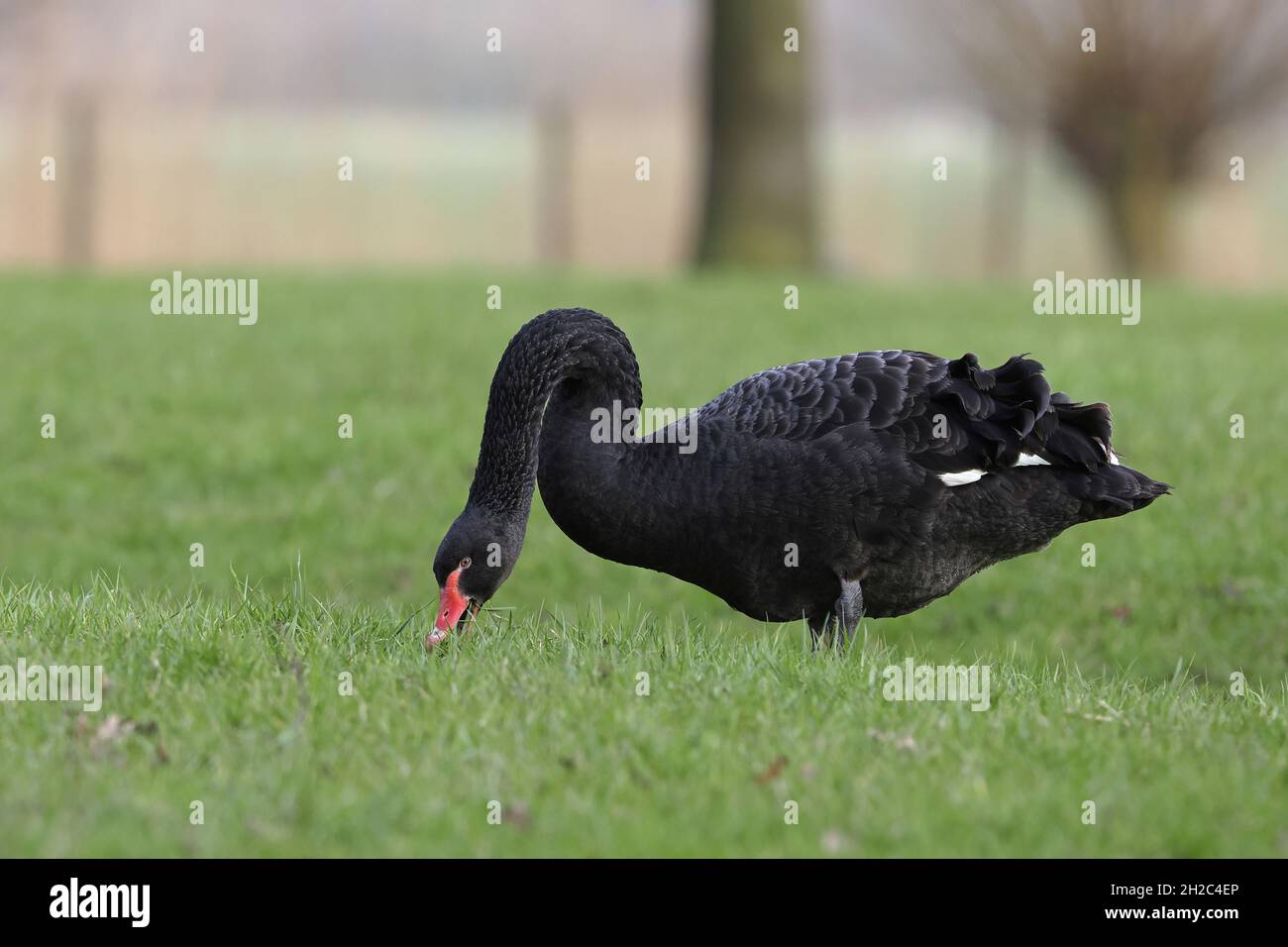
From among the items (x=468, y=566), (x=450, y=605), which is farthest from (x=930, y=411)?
(x=450, y=605)

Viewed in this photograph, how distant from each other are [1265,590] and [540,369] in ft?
16.2

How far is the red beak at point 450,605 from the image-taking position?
5406 millimetres

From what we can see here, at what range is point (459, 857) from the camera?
3.83m

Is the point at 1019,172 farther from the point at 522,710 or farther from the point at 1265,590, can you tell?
the point at 522,710

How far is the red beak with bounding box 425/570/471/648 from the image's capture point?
5.41m

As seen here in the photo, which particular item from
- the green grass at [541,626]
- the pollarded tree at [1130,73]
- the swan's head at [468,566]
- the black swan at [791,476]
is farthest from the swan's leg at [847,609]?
the pollarded tree at [1130,73]

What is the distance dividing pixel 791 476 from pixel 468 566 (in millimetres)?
1201

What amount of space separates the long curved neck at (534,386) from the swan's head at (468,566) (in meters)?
0.13

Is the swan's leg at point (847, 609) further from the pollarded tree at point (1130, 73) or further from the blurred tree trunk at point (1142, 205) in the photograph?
the blurred tree trunk at point (1142, 205)

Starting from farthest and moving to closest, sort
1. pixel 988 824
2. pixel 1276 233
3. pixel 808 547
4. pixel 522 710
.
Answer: pixel 1276 233, pixel 808 547, pixel 522 710, pixel 988 824

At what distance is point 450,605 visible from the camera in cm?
543

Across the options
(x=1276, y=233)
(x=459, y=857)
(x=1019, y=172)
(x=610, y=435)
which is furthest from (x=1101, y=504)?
(x=1276, y=233)
